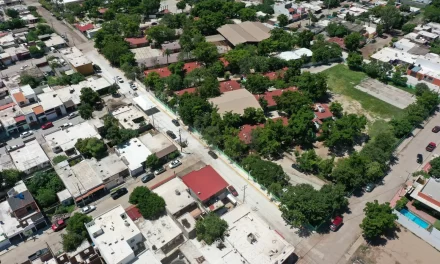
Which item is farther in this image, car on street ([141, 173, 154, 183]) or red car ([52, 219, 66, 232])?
car on street ([141, 173, 154, 183])

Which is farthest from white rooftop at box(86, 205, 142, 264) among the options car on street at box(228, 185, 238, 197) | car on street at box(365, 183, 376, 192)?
car on street at box(365, 183, 376, 192)

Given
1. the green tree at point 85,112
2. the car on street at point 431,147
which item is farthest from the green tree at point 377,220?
the green tree at point 85,112

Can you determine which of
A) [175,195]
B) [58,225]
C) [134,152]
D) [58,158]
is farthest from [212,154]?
[58,225]

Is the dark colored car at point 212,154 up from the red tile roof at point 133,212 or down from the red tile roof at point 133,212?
down

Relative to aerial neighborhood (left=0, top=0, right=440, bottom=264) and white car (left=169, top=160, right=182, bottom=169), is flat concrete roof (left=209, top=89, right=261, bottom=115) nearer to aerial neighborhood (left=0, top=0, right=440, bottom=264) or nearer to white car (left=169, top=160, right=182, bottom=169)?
aerial neighborhood (left=0, top=0, right=440, bottom=264)

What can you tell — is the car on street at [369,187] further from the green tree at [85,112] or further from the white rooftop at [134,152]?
the green tree at [85,112]

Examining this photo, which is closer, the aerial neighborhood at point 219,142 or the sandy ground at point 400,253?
the sandy ground at point 400,253
